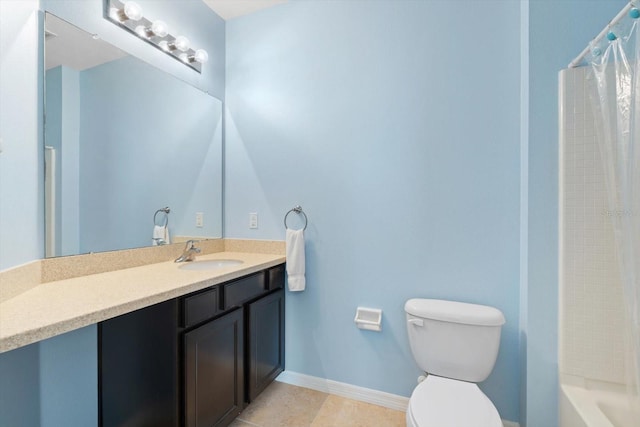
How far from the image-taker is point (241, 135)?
6.92 ft

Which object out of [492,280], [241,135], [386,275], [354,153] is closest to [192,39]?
[241,135]

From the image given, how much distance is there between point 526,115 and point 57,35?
2.15 metres

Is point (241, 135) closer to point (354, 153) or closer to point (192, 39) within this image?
point (192, 39)

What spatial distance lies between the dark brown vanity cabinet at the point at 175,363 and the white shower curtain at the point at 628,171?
5.00ft

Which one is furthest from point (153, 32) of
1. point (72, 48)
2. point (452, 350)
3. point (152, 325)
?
point (452, 350)

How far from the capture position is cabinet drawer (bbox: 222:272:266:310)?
4.61ft

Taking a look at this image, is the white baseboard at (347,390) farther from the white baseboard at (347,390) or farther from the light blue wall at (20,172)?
the light blue wall at (20,172)

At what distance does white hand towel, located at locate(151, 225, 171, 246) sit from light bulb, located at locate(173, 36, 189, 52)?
1143 mm

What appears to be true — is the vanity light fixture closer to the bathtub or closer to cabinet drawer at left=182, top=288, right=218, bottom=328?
cabinet drawer at left=182, top=288, right=218, bottom=328

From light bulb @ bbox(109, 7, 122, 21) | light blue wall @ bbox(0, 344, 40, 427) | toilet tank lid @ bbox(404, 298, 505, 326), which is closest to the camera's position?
light blue wall @ bbox(0, 344, 40, 427)

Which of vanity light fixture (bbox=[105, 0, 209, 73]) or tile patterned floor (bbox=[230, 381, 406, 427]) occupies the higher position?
vanity light fixture (bbox=[105, 0, 209, 73])

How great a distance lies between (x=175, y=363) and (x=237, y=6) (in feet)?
7.49

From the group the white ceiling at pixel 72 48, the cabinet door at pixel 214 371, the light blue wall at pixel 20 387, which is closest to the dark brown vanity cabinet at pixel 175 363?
the cabinet door at pixel 214 371

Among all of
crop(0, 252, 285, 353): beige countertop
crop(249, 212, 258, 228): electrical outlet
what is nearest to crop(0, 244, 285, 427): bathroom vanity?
crop(0, 252, 285, 353): beige countertop
